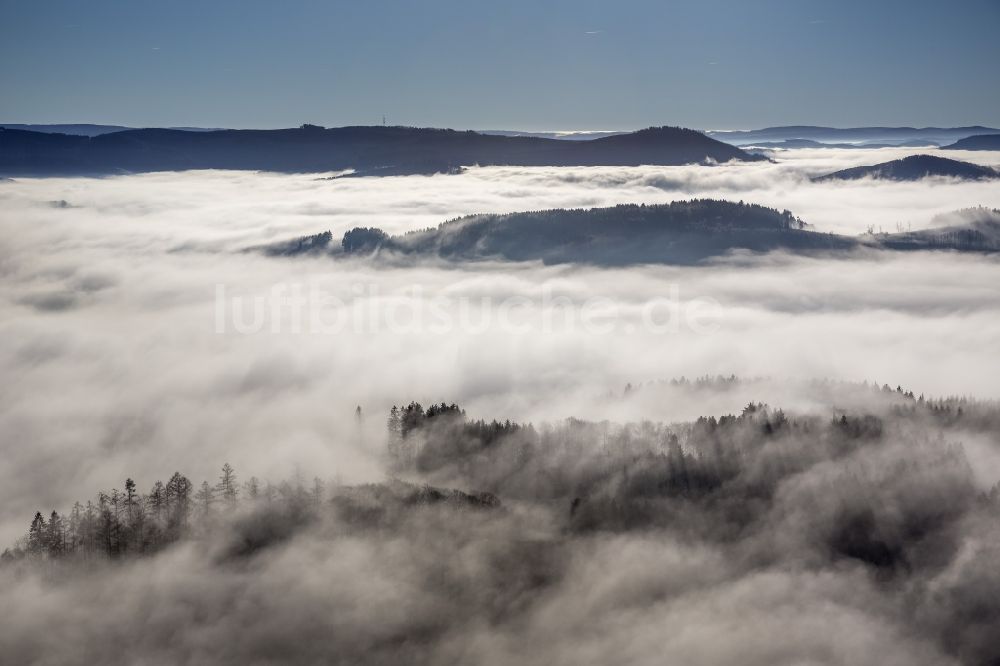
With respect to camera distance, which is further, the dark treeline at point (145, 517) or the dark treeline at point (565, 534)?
the dark treeline at point (145, 517)

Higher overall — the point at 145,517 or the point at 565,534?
the point at 145,517

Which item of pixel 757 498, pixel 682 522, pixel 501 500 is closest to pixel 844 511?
pixel 757 498

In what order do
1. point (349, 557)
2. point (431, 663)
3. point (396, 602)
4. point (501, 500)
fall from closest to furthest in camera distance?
point (431, 663) < point (396, 602) < point (349, 557) < point (501, 500)

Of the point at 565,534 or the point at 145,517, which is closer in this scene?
the point at 145,517

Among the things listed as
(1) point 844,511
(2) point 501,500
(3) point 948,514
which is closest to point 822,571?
(1) point 844,511

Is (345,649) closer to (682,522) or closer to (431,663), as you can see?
(431,663)

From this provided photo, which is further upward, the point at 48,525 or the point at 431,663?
the point at 48,525

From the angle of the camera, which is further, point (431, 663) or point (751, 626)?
point (751, 626)

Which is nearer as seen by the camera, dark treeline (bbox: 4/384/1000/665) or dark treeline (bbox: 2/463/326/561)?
dark treeline (bbox: 4/384/1000/665)

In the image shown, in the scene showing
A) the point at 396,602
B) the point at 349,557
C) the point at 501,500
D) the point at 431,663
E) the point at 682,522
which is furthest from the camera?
the point at 501,500
